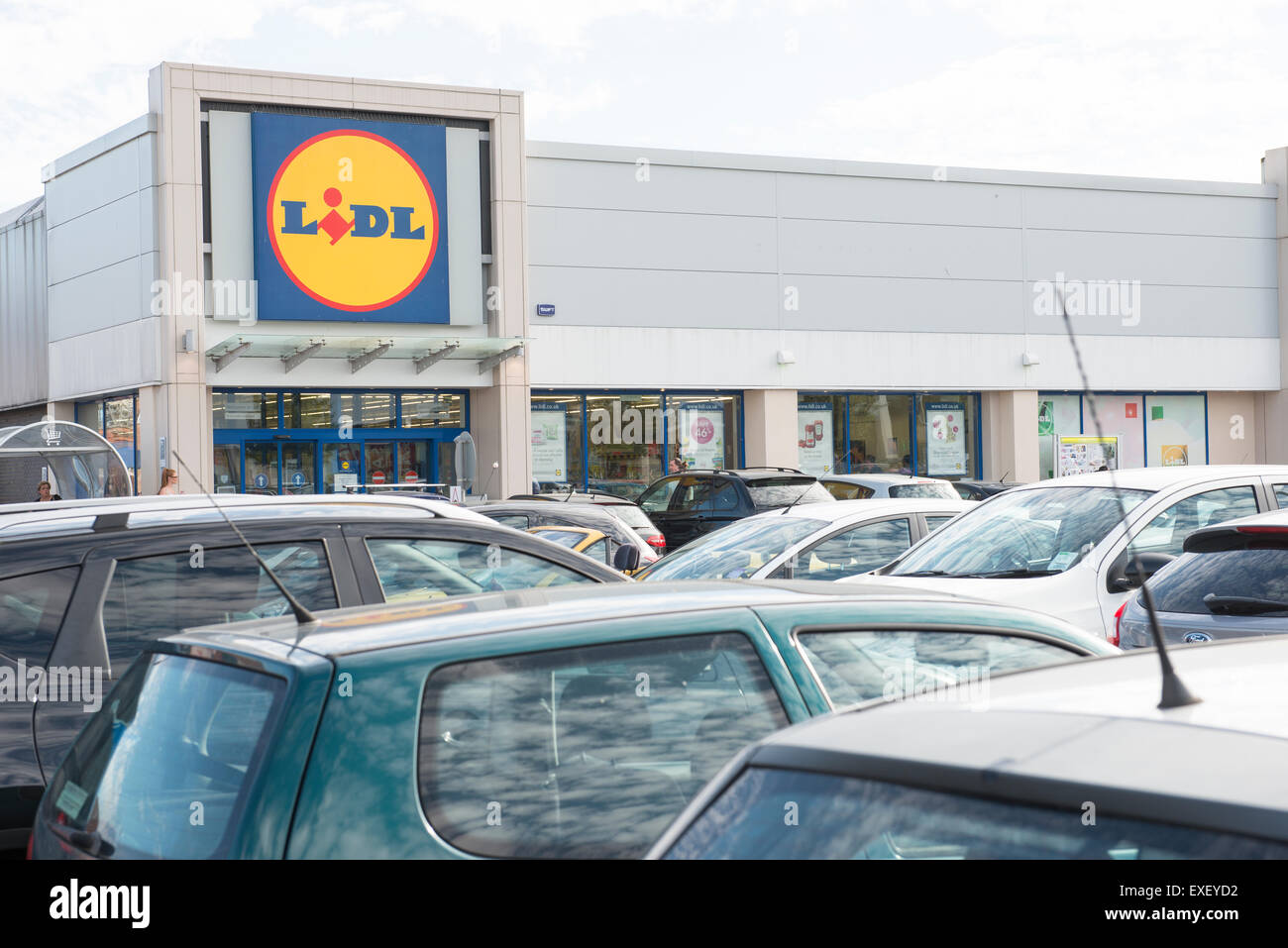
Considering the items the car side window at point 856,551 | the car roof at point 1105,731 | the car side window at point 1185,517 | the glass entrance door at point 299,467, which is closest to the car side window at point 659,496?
the glass entrance door at point 299,467

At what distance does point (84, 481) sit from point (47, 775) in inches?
631

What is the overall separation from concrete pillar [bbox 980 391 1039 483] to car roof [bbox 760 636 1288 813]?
1101 inches

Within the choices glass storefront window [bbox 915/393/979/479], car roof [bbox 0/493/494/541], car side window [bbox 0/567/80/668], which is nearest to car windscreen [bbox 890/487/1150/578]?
car roof [bbox 0/493/494/541]

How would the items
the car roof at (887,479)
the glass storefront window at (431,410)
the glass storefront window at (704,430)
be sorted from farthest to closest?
1. the glass storefront window at (704,430)
2. the glass storefront window at (431,410)
3. the car roof at (887,479)

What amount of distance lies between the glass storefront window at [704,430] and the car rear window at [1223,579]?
69.2 feet

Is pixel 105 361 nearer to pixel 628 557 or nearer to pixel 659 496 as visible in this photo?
pixel 659 496

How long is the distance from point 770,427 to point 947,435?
4869 millimetres

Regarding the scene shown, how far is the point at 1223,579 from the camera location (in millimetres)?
5727

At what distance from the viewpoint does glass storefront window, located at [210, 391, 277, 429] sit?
24000 mm

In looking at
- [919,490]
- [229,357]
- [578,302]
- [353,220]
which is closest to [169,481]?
[229,357]

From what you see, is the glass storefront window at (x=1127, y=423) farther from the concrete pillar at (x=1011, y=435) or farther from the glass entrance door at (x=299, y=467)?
the glass entrance door at (x=299, y=467)

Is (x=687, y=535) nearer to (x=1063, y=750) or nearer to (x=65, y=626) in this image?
(x=65, y=626)

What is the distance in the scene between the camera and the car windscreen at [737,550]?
9133 mm
